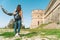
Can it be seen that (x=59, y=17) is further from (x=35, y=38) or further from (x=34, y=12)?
(x=34, y=12)

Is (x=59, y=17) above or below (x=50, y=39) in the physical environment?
above

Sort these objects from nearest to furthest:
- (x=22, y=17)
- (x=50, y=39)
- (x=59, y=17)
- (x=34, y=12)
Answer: (x=50, y=39), (x=22, y=17), (x=59, y=17), (x=34, y=12)

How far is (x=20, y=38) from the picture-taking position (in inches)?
498

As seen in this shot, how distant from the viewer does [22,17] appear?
13305 mm

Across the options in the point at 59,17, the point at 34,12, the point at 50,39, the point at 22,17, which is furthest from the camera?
the point at 34,12

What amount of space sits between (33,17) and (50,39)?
222 feet

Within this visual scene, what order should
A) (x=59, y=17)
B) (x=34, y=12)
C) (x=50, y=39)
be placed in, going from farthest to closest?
(x=34, y=12) < (x=59, y=17) < (x=50, y=39)

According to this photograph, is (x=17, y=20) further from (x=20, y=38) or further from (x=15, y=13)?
(x=20, y=38)

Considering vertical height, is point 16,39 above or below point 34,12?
below

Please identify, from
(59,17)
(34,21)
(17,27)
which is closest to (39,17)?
(34,21)

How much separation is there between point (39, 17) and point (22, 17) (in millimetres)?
67867

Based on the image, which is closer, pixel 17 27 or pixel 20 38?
pixel 20 38

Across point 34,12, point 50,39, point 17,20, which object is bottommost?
point 50,39

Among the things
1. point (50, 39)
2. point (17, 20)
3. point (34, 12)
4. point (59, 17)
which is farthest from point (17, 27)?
point (34, 12)
